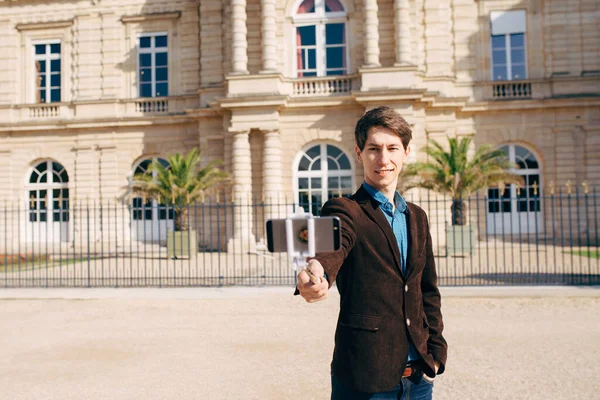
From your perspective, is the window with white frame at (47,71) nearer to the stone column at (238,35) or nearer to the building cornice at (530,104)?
the stone column at (238,35)

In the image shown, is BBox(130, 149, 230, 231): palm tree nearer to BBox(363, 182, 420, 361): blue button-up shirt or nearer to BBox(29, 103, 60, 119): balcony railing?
BBox(29, 103, 60, 119): balcony railing

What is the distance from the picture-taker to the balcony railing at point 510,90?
74.7 ft

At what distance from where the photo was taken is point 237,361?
6.55 meters

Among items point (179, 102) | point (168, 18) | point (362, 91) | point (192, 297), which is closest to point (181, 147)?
point (179, 102)

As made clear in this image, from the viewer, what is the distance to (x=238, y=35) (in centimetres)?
2108

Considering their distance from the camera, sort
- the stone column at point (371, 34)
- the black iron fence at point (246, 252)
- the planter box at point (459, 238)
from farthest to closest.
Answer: the stone column at point (371, 34) → the planter box at point (459, 238) → the black iron fence at point (246, 252)

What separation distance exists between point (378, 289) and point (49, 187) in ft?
84.9

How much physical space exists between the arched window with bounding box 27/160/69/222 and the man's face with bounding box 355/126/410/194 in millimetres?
25285

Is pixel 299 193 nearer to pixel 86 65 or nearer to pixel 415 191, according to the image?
pixel 415 191

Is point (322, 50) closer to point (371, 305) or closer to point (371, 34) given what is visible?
point (371, 34)

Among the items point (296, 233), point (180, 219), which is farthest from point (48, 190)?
point (296, 233)

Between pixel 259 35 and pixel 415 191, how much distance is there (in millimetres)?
8923

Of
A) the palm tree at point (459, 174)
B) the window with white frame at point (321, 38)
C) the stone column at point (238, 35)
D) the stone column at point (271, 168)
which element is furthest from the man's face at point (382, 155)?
the window with white frame at point (321, 38)

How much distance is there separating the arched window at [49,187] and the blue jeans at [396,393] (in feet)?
82.8
